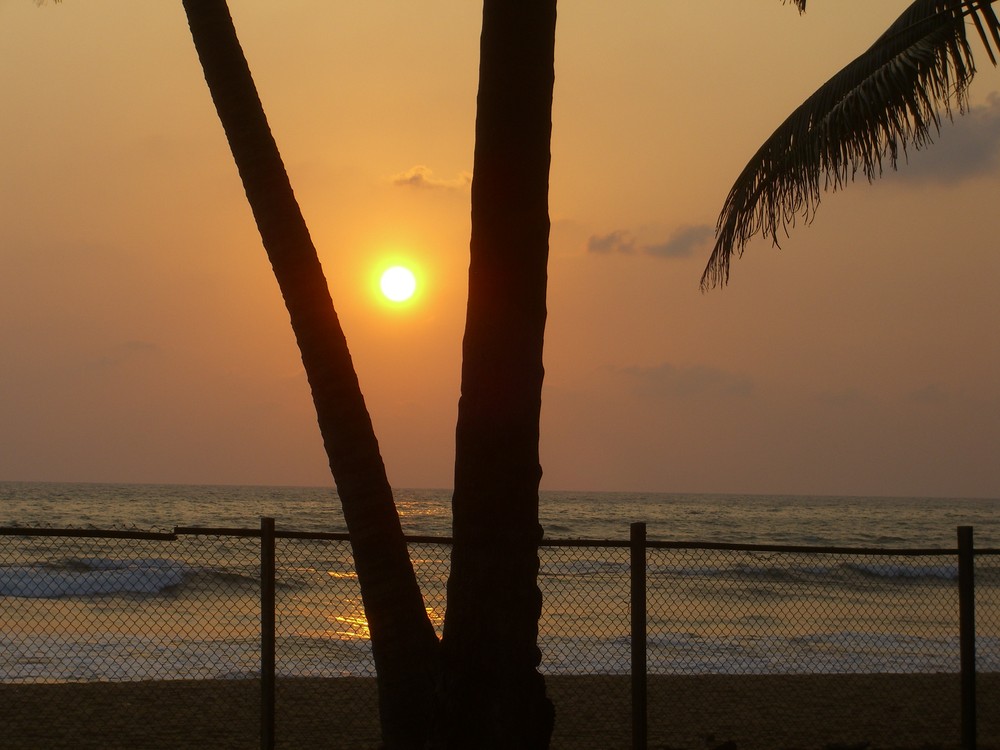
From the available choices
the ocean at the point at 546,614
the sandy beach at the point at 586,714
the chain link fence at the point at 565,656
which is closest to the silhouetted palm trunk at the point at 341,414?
the chain link fence at the point at 565,656

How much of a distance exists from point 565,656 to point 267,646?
281 inches

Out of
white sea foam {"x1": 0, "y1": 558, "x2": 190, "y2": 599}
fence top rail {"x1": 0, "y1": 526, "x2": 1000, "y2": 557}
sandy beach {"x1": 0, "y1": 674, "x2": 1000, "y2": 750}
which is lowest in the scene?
sandy beach {"x1": 0, "y1": 674, "x2": 1000, "y2": 750}

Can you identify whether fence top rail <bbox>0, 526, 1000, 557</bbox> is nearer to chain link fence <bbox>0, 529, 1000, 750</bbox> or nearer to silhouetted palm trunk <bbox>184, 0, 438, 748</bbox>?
chain link fence <bbox>0, 529, 1000, 750</bbox>

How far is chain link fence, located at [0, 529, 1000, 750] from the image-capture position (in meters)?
7.89

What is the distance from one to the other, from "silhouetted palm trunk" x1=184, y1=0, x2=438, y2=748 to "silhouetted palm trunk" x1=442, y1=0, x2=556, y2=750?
0.97ft

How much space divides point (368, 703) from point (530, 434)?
5708 mm

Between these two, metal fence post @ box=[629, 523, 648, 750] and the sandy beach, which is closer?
metal fence post @ box=[629, 523, 648, 750]

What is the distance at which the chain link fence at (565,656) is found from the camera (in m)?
7.89

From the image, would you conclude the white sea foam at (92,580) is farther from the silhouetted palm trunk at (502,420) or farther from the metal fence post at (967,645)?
the silhouetted palm trunk at (502,420)

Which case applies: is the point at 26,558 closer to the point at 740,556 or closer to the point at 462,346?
the point at 740,556

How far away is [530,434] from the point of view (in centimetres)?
418

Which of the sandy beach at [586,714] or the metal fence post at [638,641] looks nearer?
the metal fence post at [638,641]

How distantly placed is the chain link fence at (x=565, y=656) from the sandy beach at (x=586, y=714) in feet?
0.10

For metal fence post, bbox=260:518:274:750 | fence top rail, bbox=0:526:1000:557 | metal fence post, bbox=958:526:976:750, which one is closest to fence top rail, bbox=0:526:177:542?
fence top rail, bbox=0:526:1000:557
